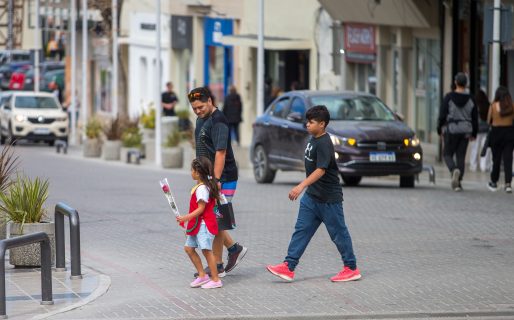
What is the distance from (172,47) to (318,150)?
40212mm

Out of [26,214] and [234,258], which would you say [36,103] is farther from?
[234,258]

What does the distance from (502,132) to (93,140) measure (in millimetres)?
20425

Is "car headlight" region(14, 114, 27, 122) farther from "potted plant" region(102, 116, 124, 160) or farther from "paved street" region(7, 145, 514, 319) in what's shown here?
"paved street" region(7, 145, 514, 319)

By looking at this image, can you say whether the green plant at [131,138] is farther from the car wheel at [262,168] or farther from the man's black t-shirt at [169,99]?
the car wheel at [262,168]

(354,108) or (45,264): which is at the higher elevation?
(354,108)

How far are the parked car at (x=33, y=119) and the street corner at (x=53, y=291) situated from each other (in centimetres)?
3402

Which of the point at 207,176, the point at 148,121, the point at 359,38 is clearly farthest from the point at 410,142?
the point at 148,121

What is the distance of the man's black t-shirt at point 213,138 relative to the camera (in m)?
13.0

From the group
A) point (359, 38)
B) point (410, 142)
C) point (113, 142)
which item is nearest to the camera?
point (410, 142)

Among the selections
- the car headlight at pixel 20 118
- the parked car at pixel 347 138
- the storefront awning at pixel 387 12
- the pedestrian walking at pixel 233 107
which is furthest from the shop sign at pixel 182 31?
the parked car at pixel 347 138

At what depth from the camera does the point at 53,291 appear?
1254 centimetres

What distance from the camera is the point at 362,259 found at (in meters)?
14.6

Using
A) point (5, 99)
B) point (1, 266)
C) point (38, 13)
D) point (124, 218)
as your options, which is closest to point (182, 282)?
point (1, 266)

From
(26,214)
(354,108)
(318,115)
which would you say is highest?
(318,115)
